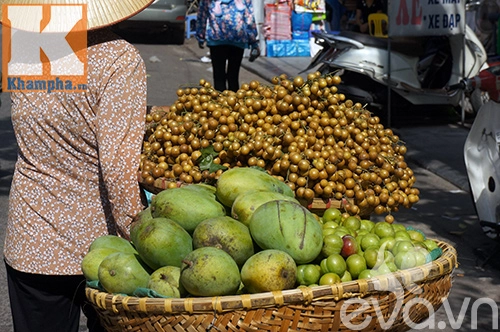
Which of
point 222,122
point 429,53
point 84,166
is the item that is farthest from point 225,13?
point 84,166

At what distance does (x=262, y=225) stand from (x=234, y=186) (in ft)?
1.08

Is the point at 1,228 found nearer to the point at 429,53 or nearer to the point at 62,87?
the point at 62,87

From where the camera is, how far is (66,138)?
2822 mm

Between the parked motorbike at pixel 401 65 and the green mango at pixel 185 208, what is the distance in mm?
6234

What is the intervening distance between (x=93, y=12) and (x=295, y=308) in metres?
1.35

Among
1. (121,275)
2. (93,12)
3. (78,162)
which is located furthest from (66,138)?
(121,275)

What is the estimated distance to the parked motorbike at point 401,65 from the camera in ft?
28.7

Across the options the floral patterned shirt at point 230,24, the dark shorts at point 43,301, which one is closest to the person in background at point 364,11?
the floral patterned shirt at point 230,24

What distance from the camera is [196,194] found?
2.49 m

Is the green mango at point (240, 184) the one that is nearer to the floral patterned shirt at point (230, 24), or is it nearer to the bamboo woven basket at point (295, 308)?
the bamboo woven basket at point (295, 308)

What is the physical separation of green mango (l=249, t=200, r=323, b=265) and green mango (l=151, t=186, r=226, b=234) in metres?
0.20

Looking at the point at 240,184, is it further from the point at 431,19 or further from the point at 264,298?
the point at 431,19

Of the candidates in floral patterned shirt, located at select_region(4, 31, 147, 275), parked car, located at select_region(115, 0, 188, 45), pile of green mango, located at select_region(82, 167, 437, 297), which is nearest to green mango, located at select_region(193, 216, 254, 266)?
pile of green mango, located at select_region(82, 167, 437, 297)

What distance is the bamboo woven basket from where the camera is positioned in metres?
2.06
